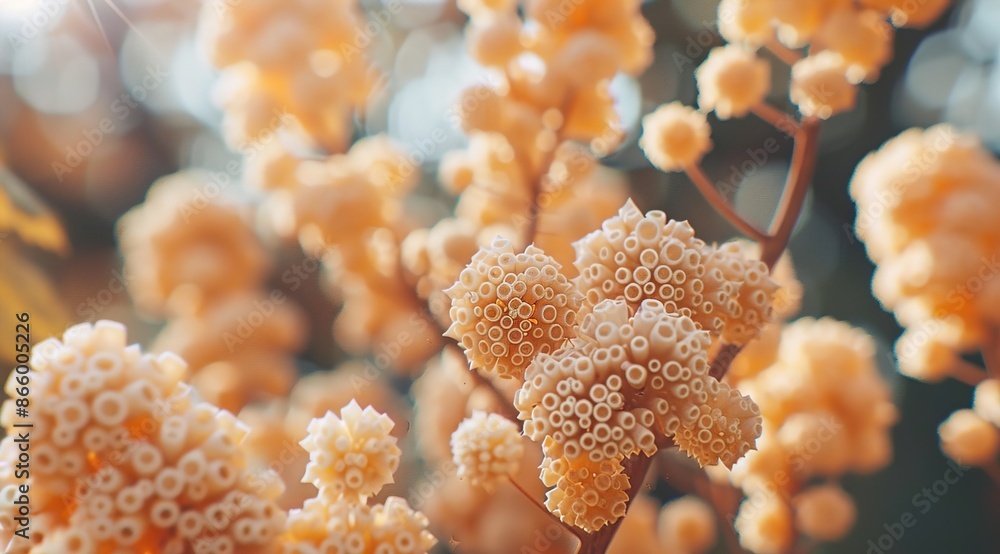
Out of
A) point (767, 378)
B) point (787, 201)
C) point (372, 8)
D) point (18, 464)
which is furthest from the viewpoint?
point (372, 8)

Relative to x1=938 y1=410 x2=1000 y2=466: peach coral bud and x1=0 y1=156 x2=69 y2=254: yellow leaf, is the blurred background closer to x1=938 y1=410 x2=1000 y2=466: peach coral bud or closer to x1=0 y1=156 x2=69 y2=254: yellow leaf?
x1=0 y1=156 x2=69 y2=254: yellow leaf

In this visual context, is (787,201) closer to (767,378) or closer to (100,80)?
(767,378)

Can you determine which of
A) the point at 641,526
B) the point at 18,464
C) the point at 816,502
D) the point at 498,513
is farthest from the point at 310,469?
the point at 816,502

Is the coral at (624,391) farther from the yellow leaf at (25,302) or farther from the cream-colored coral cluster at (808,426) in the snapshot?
the yellow leaf at (25,302)

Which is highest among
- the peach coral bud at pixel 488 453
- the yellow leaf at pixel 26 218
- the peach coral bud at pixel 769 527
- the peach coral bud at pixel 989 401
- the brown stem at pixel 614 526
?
the yellow leaf at pixel 26 218

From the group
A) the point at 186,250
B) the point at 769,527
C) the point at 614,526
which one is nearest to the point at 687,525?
the point at 769,527

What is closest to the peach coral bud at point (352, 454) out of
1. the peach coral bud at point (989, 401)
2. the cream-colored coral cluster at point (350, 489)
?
the cream-colored coral cluster at point (350, 489)

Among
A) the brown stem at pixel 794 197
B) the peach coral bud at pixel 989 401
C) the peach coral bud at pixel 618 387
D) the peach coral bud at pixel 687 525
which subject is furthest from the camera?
the peach coral bud at pixel 687 525
